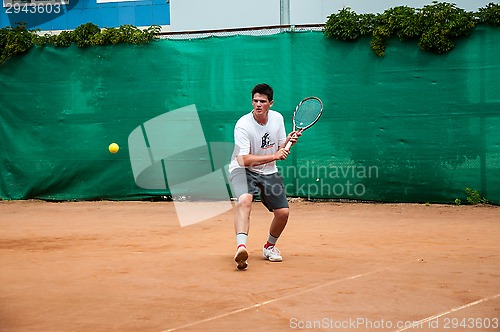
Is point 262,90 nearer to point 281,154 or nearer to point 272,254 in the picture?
point 281,154

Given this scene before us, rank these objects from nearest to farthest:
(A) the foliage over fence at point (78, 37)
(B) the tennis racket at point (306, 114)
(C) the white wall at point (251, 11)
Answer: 1. (B) the tennis racket at point (306, 114)
2. (A) the foliage over fence at point (78, 37)
3. (C) the white wall at point (251, 11)

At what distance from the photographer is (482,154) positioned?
10.2 m

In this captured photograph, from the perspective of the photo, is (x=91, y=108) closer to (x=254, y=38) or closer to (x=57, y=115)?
(x=57, y=115)

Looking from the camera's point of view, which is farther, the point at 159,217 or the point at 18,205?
the point at 18,205

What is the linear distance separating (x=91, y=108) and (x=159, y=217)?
2.56 meters

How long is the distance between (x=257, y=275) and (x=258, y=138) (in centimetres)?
121

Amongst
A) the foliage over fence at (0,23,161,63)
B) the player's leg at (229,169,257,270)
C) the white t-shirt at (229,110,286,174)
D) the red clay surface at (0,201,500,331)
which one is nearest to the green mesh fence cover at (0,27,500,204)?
the foliage over fence at (0,23,161,63)

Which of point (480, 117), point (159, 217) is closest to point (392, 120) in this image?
A: point (480, 117)

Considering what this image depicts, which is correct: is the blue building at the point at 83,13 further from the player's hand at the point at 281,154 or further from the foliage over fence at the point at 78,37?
the player's hand at the point at 281,154

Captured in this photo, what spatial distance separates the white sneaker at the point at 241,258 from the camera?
6082 millimetres

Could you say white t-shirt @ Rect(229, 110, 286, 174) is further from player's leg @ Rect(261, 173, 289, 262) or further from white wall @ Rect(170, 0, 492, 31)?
white wall @ Rect(170, 0, 492, 31)

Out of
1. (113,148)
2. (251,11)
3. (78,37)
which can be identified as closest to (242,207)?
(113,148)

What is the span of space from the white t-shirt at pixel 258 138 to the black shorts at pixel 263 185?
0.05 m

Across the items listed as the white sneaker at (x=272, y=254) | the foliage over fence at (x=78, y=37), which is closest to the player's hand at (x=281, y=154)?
the white sneaker at (x=272, y=254)
